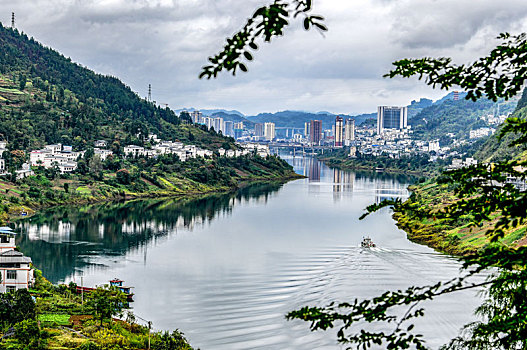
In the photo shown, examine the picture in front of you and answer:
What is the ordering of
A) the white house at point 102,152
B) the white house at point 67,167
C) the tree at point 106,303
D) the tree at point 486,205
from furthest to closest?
the white house at point 102,152, the white house at point 67,167, the tree at point 106,303, the tree at point 486,205

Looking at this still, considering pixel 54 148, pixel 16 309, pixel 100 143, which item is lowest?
pixel 16 309

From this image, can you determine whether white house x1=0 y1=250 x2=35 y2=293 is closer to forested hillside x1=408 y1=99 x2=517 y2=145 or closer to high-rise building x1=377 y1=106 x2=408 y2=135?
forested hillside x1=408 y1=99 x2=517 y2=145

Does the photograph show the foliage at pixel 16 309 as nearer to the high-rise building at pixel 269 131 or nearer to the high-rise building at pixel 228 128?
the high-rise building at pixel 269 131

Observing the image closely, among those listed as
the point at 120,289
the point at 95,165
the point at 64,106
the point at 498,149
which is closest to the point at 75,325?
the point at 120,289

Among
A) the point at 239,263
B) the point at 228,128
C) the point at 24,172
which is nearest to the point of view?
the point at 239,263

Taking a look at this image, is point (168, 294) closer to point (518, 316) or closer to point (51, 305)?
point (51, 305)

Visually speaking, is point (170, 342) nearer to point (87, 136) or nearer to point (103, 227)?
point (103, 227)

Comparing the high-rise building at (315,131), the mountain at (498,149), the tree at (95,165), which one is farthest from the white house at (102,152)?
the high-rise building at (315,131)
